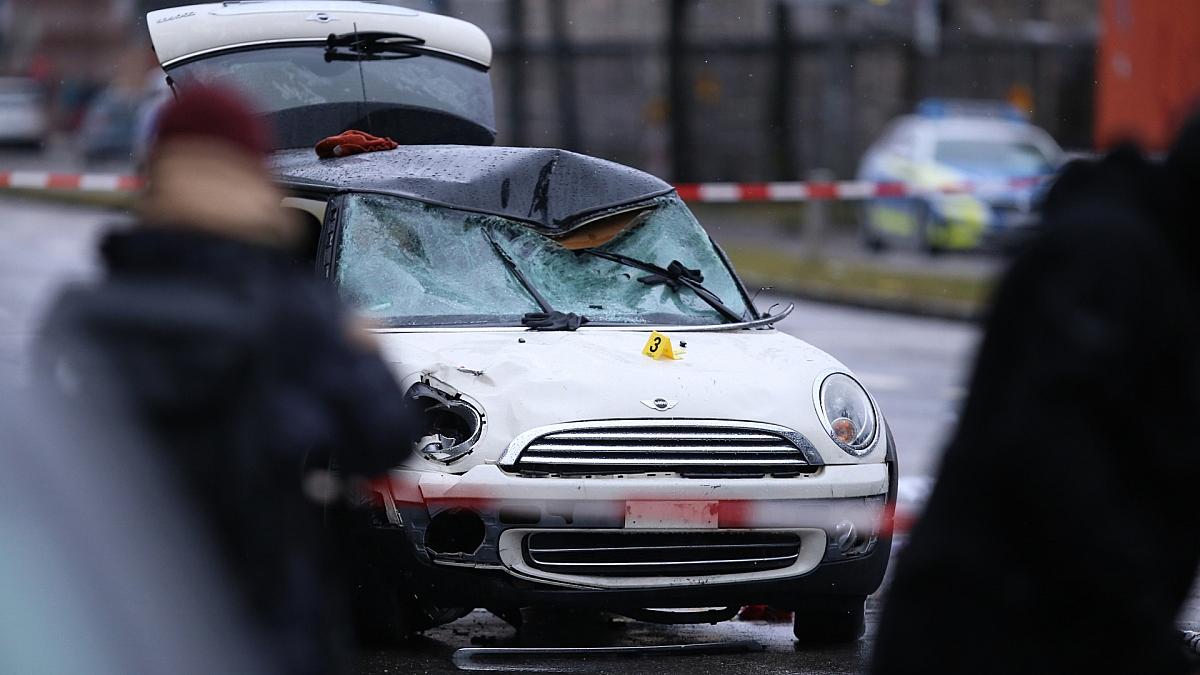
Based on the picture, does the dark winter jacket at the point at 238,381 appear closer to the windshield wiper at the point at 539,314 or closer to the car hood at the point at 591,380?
the car hood at the point at 591,380

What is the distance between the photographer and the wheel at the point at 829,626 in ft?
21.0

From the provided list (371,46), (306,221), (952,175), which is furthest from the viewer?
(952,175)

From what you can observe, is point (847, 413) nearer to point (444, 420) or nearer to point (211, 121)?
point (444, 420)

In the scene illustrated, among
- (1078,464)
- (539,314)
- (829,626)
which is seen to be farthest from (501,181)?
(1078,464)

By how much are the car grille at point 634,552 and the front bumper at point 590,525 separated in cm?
2

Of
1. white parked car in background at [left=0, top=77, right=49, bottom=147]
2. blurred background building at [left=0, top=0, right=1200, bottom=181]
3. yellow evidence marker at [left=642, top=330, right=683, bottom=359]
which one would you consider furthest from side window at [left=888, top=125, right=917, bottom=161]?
white parked car in background at [left=0, top=77, right=49, bottom=147]

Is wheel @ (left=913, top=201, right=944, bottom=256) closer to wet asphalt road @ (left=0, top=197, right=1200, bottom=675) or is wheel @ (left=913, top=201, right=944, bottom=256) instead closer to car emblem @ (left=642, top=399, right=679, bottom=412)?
wet asphalt road @ (left=0, top=197, right=1200, bottom=675)

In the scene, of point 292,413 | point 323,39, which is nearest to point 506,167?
point 323,39

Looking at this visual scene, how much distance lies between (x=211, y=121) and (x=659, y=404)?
2.87m

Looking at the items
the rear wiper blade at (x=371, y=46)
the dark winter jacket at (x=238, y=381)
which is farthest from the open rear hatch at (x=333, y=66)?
the dark winter jacket at (x=238, y=381)

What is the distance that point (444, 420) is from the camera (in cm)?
593

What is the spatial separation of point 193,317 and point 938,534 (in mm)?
1183

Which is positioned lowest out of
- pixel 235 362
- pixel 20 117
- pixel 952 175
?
pixel 20 117

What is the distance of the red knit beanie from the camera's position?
321 cm
